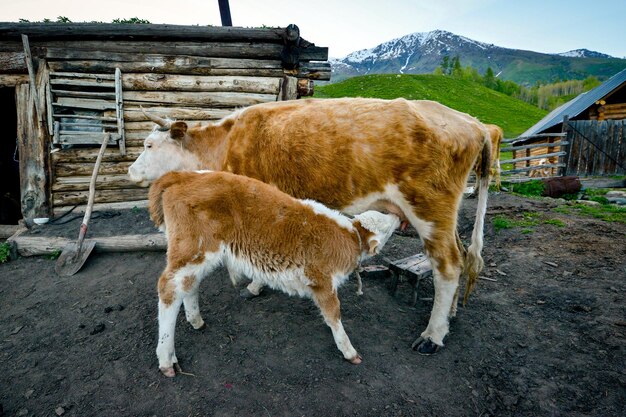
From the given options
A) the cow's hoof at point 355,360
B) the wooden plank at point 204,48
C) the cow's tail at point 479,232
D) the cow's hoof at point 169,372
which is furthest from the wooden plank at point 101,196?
the cow's tail at point 479,232

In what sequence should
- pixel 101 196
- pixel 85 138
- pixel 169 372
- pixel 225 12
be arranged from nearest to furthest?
pixel 169 372
pixel 85 138
pixel 101 196
pixel 225 12

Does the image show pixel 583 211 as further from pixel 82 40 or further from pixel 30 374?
pixel 82 40

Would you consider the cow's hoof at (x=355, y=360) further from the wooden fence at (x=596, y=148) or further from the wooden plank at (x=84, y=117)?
the wooden fence at (x=596, y=148)

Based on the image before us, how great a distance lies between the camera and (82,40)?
7516 mm

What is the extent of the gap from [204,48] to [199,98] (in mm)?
1116

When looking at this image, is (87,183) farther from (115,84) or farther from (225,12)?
(225,12)

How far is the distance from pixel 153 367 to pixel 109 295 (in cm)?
184

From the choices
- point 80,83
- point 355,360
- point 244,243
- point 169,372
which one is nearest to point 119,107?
point 80,83

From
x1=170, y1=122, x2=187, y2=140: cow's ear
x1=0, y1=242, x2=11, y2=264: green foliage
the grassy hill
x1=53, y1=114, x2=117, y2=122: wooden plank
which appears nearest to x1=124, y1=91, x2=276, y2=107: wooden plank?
x1=53, y1=114, x2=117, y2=122: wooden plank

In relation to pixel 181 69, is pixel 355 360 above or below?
below

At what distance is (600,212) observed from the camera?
7863mm

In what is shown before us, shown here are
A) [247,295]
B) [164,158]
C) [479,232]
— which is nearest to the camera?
[479,232]

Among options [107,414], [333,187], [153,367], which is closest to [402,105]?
[333,187]

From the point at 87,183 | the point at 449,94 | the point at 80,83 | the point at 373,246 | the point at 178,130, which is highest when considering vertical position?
the point at 449,94
